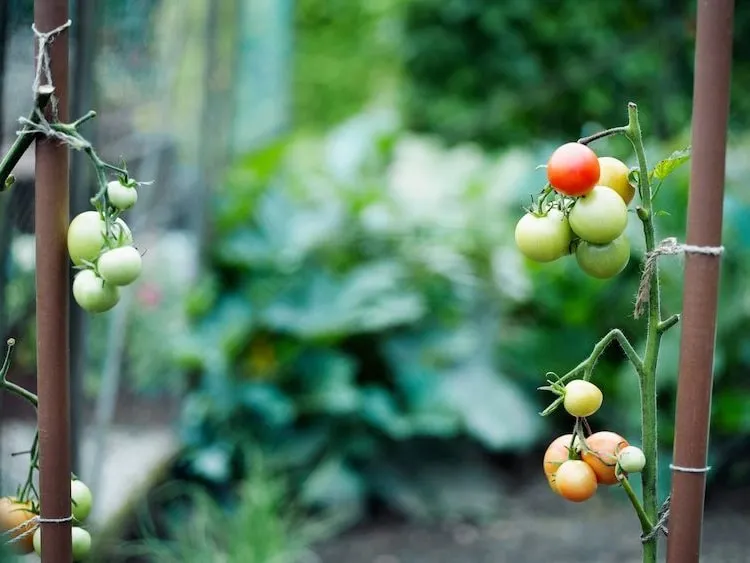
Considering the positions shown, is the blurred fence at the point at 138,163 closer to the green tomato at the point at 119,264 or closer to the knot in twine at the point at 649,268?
the green tomato at the point at 119,264

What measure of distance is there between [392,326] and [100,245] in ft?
8.69

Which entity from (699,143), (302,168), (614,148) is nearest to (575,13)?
(614,148)

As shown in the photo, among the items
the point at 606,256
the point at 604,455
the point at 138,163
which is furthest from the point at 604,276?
the point at 138,163

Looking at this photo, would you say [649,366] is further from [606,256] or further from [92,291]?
[92,291]

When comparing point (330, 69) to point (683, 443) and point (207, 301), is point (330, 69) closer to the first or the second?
point (207, 301)

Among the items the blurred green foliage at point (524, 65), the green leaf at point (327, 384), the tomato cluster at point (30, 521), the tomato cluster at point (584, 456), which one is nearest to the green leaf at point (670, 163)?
the tomato cluster at point (584, 456)

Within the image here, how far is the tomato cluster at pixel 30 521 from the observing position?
2.96ft

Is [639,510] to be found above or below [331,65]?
below

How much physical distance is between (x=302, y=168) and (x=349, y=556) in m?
1.73

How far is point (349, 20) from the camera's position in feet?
31.6

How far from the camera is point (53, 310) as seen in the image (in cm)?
85

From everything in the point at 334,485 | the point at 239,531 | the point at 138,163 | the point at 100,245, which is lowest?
the point at 100,245

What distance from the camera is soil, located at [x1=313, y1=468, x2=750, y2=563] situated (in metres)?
3.00

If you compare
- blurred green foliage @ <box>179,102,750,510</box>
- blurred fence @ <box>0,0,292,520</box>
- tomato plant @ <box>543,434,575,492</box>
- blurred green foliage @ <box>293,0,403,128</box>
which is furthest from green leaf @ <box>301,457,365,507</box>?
blurred green foliage @ <box>293,0,403,128</box>
